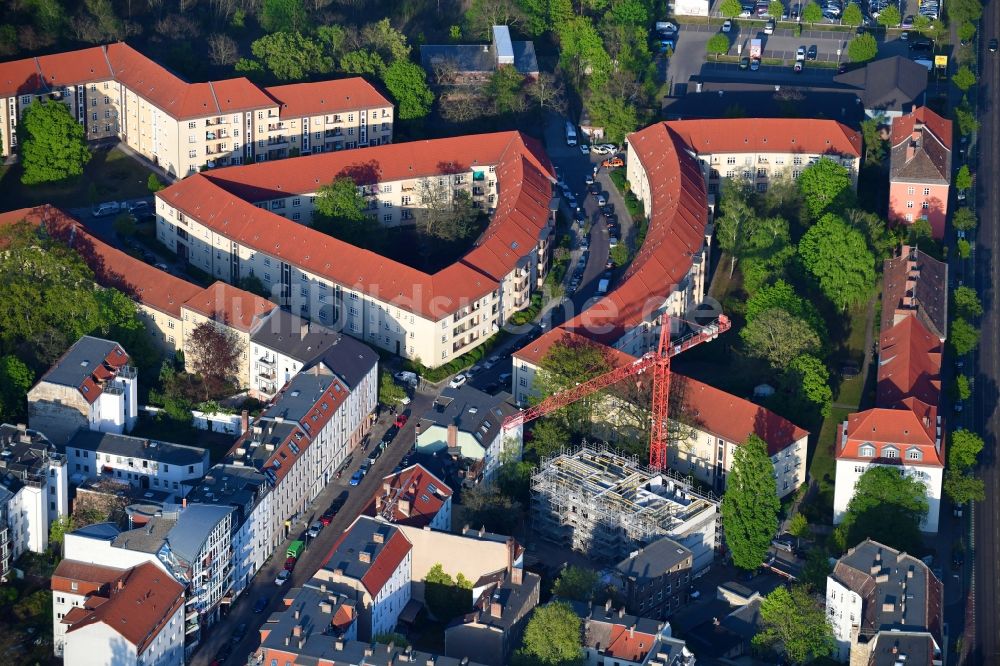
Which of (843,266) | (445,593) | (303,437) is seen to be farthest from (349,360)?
(843,266)

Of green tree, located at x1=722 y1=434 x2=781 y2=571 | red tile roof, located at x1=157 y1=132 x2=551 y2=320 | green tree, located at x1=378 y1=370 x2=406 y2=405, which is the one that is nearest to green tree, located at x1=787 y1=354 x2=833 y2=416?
green tree, located at x1=722 y1=434 x2=781 y2=571

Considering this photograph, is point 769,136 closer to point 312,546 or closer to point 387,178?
point 387,178

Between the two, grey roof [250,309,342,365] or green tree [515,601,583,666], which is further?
grey roof [250,309,342,365]

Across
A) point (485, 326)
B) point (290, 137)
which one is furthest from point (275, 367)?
point (290, 137)

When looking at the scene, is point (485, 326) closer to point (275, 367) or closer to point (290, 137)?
point (275, 367)

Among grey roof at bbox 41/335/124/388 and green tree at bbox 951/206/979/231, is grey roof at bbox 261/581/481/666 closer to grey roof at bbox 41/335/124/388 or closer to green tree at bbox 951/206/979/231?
grey roof at bbox 41/335/124/388
